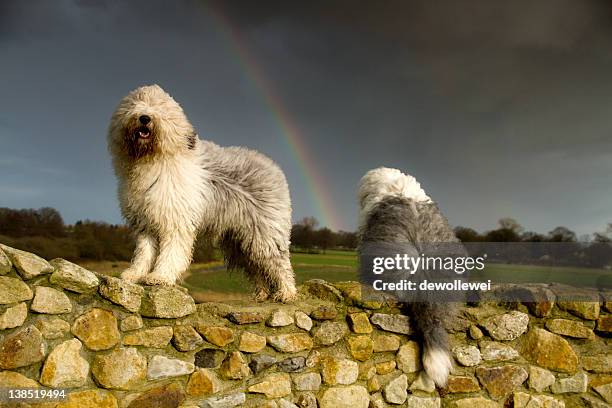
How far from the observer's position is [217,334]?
374cm

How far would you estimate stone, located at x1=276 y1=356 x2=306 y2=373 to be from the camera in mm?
3975

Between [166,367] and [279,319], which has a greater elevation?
[279,319]

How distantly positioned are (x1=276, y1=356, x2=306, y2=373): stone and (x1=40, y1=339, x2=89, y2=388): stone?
139 cm

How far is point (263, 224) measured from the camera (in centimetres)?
405

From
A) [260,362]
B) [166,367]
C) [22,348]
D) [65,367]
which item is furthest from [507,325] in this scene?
[22,348]

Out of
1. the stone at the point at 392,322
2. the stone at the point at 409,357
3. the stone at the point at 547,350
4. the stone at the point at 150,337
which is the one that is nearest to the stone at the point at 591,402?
the stone at the point at 547,350

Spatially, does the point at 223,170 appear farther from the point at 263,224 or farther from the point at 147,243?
the point at 147,243

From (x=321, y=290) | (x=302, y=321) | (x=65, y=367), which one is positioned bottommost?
(x=65, y=367)

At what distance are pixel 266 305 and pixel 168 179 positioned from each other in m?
1.25

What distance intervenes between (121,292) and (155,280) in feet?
0.84

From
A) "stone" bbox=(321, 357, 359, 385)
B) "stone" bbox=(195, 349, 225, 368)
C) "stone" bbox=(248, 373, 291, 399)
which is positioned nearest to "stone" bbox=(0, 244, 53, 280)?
"stone" bbox=(195, 349, 225, 368)

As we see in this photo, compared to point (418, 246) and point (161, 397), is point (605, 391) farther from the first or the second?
point (161, 397)

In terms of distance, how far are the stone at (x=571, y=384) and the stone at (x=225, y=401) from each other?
2963 mm

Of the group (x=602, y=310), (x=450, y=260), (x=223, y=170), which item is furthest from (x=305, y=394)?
(x=602, y=310)
